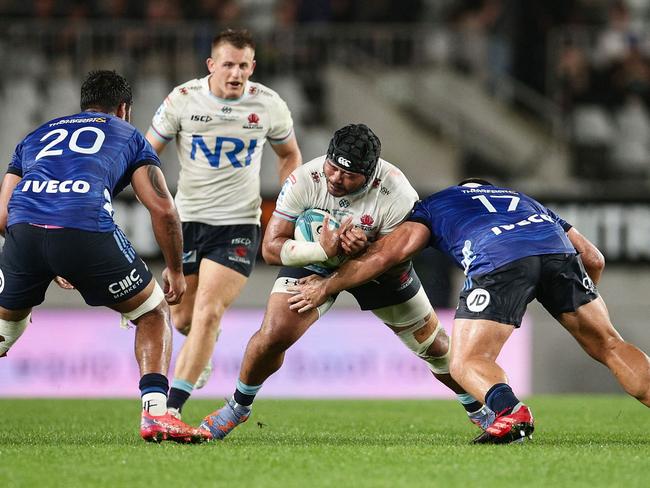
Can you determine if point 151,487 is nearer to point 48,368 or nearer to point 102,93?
point 102,93

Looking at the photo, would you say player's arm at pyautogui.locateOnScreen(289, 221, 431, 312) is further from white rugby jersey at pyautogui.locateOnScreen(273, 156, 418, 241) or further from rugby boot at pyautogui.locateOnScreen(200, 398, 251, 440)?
rugby boot at pyautogui.locateOnScreen(200, 398, 251, 440)

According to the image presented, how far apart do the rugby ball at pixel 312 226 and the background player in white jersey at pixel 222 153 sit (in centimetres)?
133

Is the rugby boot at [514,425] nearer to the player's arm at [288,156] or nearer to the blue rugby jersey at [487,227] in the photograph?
the blue rugby jersey at [487,227]

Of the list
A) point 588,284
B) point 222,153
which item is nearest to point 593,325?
point 588,284

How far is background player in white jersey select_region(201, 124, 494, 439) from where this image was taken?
725 centimetres

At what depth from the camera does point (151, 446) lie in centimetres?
658

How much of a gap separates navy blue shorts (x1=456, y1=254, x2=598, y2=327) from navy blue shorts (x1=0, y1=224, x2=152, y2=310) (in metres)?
1.89

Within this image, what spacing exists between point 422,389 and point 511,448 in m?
7.38

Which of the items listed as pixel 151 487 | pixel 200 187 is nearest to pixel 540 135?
pixel 200 187

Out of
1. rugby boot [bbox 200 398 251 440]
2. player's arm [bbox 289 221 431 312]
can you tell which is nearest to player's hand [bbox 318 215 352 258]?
player's arm [bbox 289 221 431 312]

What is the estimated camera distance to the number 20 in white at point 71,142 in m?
6.88

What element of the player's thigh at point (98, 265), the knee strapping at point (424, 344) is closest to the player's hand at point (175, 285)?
the player's thigh at point (98, 265)

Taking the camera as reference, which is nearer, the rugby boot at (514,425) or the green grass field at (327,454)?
the green grass field at (327,454)

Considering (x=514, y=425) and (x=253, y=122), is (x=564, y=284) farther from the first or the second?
(x=253, y=122)
